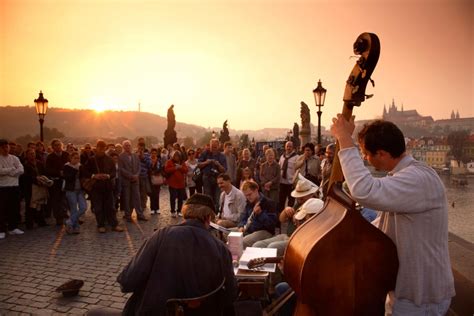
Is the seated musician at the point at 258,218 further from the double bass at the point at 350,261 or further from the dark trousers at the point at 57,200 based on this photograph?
the dark trousers at the point at 57,200

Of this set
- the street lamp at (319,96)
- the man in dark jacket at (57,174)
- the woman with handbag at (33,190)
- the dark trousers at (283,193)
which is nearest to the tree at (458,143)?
the dark trousers at (283,193)

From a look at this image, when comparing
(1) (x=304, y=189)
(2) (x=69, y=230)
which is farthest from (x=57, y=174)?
(1) (x=304, y=189)

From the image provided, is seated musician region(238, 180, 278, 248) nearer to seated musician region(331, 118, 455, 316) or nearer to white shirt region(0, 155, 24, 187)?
seated musician region(331, 118, 455, 316)

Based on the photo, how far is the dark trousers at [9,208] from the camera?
795cm

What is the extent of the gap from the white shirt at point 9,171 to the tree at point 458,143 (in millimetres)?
9179

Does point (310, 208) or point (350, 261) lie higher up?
point (350, 261)

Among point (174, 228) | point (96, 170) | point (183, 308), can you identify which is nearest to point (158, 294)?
point (183, 308)

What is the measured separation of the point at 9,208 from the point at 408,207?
8840mm

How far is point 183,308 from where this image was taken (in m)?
2.50

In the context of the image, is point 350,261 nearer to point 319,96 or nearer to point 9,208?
point 9,208

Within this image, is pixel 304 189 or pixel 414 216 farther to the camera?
pixel 304 189

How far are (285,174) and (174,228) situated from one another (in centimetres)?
746

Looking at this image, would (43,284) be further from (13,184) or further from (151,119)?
(151,119)

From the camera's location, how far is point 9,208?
8125 mm
